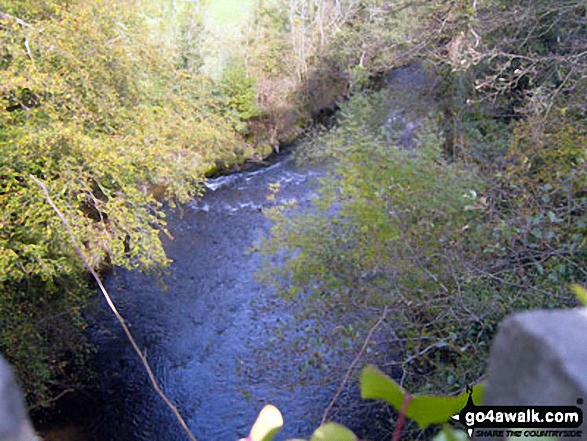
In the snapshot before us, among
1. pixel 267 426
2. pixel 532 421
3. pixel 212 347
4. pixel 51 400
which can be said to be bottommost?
pixel 212 347

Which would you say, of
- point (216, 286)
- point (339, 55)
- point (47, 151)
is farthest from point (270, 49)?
point (47, 151)

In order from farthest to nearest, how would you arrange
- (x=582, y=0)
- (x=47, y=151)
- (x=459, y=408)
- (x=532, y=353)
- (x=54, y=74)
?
(x=54, y=74)
(x=47, y=151)
(x=582, y=0)
(x=459, y=408)
(x=532, y=353)

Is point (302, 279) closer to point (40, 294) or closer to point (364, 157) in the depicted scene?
point (364, 157)

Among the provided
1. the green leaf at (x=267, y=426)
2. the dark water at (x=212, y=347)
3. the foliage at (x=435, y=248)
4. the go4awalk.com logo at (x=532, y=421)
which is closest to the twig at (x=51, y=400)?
the dark water at (x=212, y=347)

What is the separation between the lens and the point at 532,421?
445 millimetres

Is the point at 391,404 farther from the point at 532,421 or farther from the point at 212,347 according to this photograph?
the point at 212,347

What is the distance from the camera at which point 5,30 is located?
6.67 meters

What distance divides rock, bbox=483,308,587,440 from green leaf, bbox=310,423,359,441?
0.19m

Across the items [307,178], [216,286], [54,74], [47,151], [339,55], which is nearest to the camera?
[47,151]

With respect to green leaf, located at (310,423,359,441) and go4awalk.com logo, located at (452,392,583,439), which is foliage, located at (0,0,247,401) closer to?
green leaf, located at (310,423,359,441)

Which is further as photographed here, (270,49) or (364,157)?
(270,49)

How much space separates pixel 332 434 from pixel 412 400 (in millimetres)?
107

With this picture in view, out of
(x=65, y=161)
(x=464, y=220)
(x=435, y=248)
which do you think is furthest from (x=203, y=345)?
(x=464, y=220)

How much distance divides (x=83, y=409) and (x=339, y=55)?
12476mm
